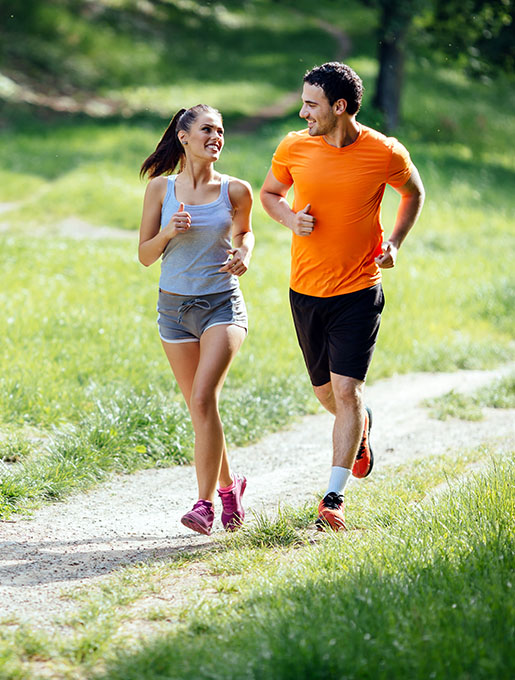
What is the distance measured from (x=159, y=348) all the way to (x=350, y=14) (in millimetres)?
40929

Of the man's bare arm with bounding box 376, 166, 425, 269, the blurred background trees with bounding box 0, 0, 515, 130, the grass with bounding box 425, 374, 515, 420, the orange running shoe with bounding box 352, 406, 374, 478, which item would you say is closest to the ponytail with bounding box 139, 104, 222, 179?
the man's bare arm with bounding box 376, 166, 425, 269

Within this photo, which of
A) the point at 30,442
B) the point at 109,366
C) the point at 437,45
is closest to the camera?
the point at 30,442

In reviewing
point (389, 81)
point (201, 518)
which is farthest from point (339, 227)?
point (389, 81)

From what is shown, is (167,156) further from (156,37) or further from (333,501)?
(156,37)

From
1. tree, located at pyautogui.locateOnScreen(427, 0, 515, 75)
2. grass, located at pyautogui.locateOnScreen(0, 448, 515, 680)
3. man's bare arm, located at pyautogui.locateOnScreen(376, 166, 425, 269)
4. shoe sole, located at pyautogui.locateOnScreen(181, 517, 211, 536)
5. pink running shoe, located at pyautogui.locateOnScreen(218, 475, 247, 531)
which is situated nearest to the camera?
grass, located at pyautogui.locateOnScreen(0, 448, 515, 680)

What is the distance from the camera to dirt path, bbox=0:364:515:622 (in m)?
4.29

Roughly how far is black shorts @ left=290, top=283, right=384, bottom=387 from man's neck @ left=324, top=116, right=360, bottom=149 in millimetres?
807

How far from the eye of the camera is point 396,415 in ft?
25.8

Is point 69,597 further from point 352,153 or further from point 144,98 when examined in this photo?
point 144,98

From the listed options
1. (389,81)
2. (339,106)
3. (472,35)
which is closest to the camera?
(339,106)

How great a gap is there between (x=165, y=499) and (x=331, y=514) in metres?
1.48

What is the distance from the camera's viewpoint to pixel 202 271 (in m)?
4.70

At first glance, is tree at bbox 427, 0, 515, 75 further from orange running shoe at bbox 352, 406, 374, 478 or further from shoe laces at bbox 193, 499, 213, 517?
shoe laces at bbox 193, 499, 213, 517

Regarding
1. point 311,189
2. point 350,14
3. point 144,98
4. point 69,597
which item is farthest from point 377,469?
point 350,14
